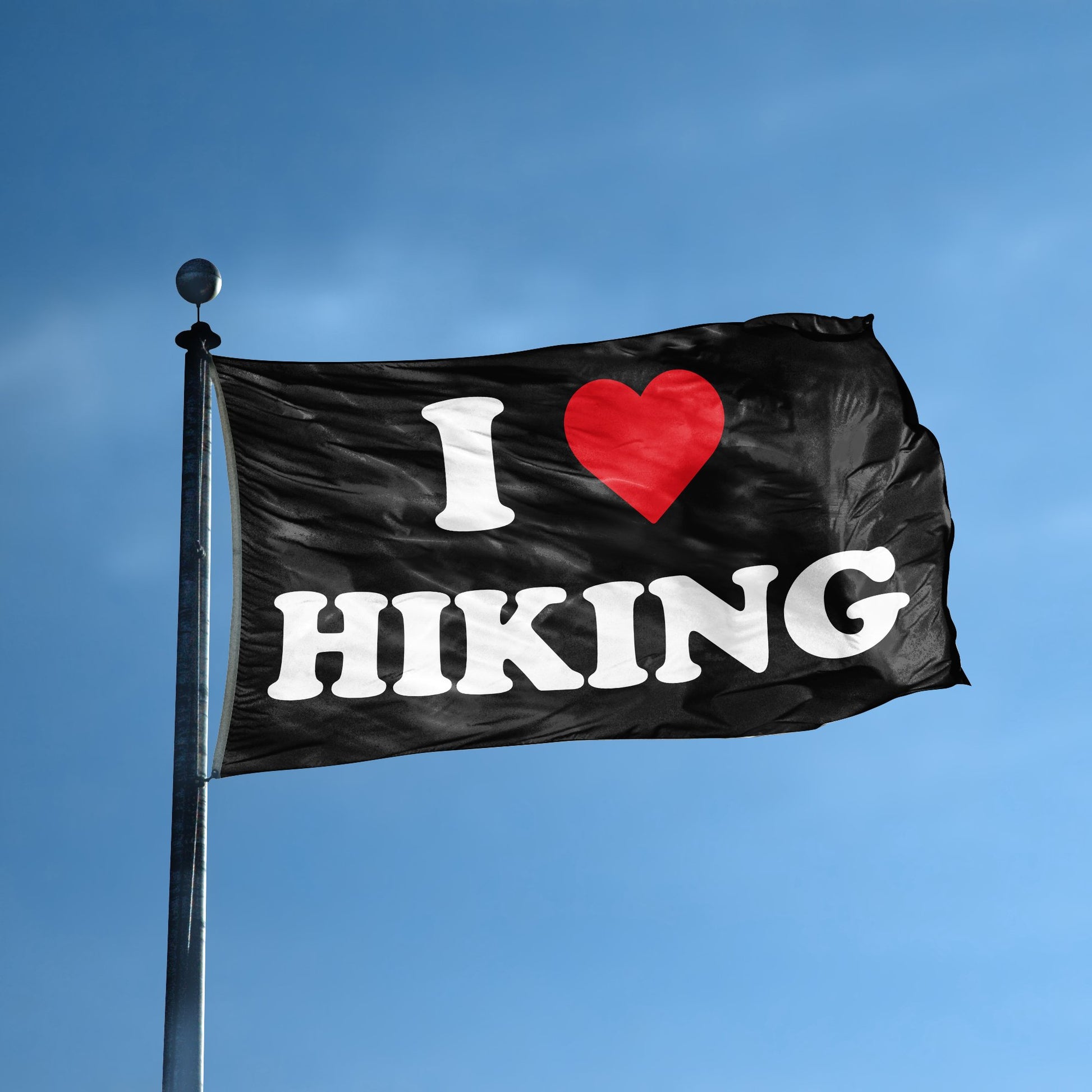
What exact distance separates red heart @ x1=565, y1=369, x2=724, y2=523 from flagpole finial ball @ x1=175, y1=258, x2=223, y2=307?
3.01 m

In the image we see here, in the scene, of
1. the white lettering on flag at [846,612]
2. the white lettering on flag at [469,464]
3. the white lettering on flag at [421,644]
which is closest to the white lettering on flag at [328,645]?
the white lettering on flag at [421,644]

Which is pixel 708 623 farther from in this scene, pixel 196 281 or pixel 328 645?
pixel 196 281

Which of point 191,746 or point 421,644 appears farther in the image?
Result: point 421,644

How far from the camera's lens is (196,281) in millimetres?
11727

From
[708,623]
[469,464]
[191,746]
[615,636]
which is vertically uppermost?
[469,464]

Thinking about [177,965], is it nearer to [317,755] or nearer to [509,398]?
[317,755]

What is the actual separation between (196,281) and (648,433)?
12.5 feet

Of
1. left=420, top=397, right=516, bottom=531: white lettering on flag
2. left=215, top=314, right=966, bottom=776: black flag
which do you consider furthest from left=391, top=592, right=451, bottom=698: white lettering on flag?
left=420, top=397, right=516, bottom=531: white lettering on flag

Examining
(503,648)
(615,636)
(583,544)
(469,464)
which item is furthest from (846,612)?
(469,464)

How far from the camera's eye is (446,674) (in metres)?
11.6

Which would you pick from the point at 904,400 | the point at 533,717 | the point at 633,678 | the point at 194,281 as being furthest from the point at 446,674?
the point at 904,400

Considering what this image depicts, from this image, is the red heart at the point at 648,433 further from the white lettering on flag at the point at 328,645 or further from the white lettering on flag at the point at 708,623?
the white lettering on flag at the point at 328,645

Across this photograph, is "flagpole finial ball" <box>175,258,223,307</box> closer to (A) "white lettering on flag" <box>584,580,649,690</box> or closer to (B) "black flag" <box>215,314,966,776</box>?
(B) "black flag" <box>215,314,966,776</box>

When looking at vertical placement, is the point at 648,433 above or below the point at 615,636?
above
